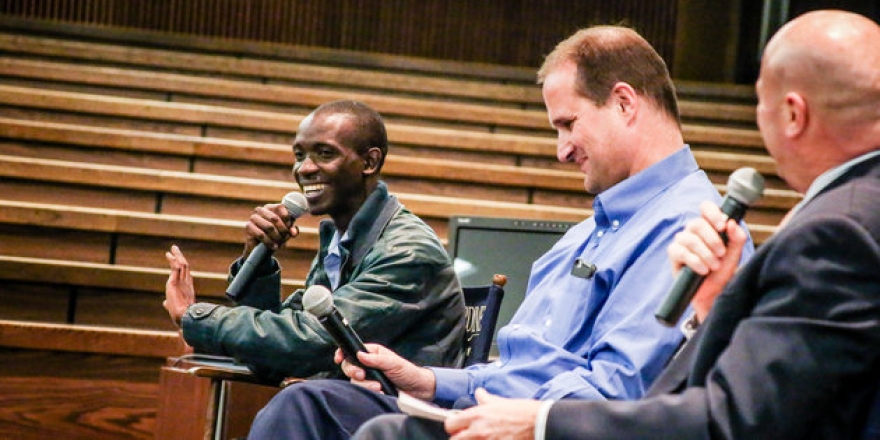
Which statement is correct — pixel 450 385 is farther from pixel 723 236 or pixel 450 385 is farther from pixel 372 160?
pixel 372 160

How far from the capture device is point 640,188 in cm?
137

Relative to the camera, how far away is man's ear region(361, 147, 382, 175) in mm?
2078

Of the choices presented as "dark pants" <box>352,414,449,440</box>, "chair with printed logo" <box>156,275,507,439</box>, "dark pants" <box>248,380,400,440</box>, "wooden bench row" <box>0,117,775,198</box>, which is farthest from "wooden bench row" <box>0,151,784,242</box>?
"dark pants" <box>352,414,449,440</box>

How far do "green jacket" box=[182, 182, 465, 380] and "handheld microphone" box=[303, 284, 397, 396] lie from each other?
35cm

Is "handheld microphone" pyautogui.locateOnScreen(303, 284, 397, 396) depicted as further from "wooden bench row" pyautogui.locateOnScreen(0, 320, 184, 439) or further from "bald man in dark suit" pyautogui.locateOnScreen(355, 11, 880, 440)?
"wooden bench row" pyautogui.locateOnScreen(0, 320, 184, 439)

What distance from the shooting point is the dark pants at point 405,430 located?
113 cm

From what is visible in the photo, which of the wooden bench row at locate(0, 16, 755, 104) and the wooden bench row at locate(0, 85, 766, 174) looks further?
the wooden bench row at locate(0, 16, 755, 104)

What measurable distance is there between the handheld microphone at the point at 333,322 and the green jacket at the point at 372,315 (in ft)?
1.13

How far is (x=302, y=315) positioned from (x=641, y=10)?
435cm

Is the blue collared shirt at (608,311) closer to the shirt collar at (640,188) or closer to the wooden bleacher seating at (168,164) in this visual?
the shirt collar at (640,188)

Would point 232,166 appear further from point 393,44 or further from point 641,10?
point 641,10

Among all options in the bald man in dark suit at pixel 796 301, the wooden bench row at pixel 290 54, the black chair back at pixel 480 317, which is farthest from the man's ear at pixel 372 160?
the wooden bench row at pixel 290 54

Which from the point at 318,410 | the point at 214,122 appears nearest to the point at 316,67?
the point at 214,122

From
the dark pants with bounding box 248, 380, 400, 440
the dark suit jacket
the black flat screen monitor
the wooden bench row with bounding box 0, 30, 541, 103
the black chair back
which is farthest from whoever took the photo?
the wooden bench row with bounding box 0, 30, 541, 103
